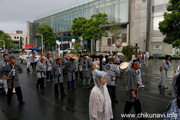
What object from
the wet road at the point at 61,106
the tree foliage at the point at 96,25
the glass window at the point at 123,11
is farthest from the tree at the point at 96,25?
the wet road at the point at 61,106

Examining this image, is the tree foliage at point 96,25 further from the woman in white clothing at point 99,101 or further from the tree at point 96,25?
the woman in white clothing at point 99,101

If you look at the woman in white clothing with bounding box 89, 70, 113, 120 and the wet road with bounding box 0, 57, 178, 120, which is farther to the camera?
the wet road with bounding box 0, 57, 178, 120

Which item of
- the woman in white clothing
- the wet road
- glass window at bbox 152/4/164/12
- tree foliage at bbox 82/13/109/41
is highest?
glass window at bbox 152/4/164/12

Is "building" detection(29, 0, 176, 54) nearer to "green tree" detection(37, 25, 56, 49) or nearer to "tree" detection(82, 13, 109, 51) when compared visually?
"tree" detection(82, 13, 109, 51)

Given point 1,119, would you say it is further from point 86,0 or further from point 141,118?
point 86,0

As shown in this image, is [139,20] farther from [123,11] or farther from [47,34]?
[47,34]

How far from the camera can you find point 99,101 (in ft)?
10.00

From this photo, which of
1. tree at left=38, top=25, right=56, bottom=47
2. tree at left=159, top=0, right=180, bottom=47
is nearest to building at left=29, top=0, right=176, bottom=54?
tree at left=38, top=25, right=56, bottom=47

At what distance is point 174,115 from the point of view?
91.9 inches

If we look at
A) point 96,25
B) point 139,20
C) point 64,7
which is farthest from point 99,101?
point 64,7

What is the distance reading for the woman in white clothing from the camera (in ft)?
9.91

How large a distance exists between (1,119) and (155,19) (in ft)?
119

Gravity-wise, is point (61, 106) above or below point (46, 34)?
below

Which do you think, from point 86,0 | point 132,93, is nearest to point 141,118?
point 132,93
